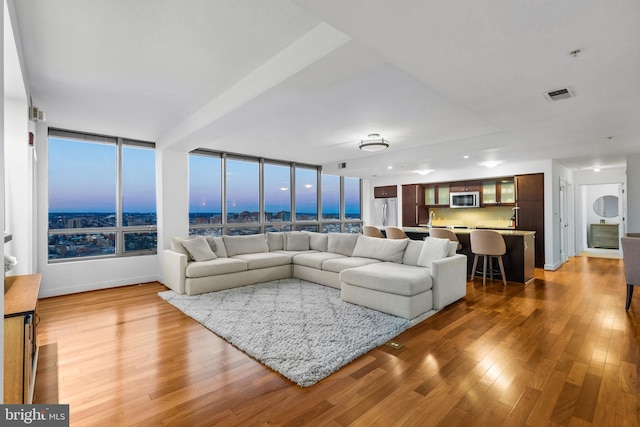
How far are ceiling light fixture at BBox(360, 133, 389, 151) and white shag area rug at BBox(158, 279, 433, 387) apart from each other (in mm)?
2427

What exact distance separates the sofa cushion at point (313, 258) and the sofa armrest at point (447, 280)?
191 cm

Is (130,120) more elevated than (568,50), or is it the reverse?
(130,120)

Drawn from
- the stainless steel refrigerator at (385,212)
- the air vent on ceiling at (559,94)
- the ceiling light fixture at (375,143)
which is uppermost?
the ceiling light fixture at (375,143)

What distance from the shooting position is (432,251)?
4.20 meters

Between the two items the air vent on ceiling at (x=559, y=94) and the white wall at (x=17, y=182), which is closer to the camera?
the air vent on ceiling at (x=559, y=94)

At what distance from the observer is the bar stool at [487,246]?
5.17 meters

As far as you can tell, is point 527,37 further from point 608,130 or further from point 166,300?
point 166,300

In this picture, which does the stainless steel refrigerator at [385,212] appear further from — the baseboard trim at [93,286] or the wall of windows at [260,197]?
the baseboard trim at [93,286]

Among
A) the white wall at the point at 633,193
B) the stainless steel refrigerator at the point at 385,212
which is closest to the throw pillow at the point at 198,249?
the stainless steel refrigerator at the point at 385,212

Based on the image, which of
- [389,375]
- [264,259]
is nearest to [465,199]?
[264,259]

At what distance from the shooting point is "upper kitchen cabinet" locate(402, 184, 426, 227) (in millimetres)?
9016

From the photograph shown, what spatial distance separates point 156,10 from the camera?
2.07 metres

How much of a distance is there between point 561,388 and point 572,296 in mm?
3037

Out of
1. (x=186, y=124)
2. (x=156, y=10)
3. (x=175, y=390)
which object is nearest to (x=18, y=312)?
(x=175, y=390)
